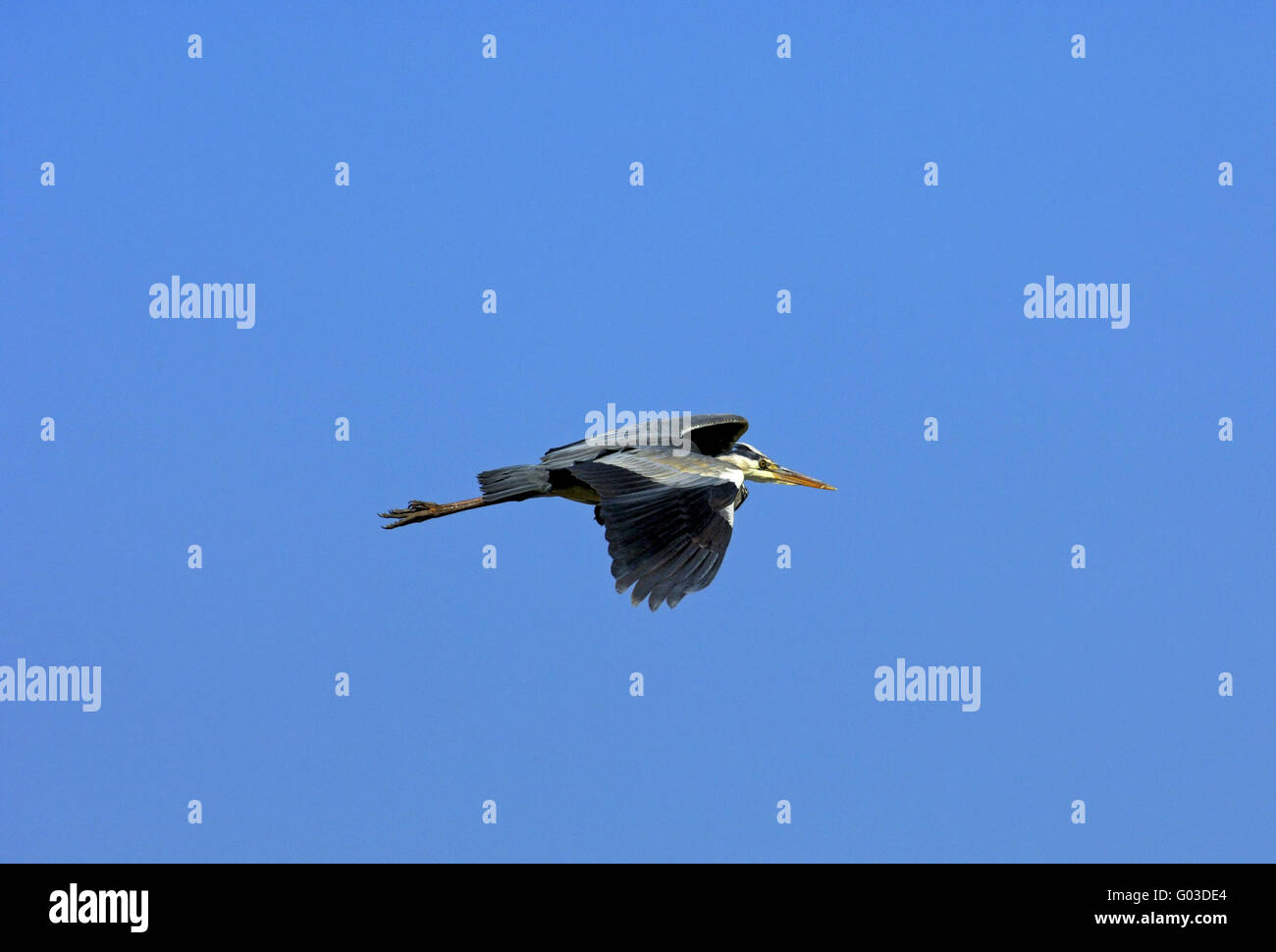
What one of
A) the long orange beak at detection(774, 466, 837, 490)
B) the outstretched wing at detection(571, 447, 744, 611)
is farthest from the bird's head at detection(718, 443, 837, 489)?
the outstretched wing at detection(571, 447, 744, 611)

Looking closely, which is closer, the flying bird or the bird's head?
the flying bird

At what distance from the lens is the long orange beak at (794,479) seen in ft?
53.1

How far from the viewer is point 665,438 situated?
14.3 meters

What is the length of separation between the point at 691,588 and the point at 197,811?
8034 mm

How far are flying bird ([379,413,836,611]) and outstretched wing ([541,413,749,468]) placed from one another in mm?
12

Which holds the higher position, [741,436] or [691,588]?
[741,436]

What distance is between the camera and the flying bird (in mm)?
11188

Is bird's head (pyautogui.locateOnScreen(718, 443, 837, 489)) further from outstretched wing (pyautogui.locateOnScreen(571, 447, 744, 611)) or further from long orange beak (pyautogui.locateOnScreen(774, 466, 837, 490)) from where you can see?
outstretched wing (pyautogui.locateOnScreen(571, 447, 744, 611))

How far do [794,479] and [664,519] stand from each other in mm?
4777

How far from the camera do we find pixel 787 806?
16.5 m

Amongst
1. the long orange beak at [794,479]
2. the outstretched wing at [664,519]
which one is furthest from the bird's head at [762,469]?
the outstretched wing at [664,519]

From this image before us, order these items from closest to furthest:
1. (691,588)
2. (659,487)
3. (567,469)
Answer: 1. (691,588)
2. (659,487)
3. (567,469)

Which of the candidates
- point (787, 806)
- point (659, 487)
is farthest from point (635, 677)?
point (659, 487)
